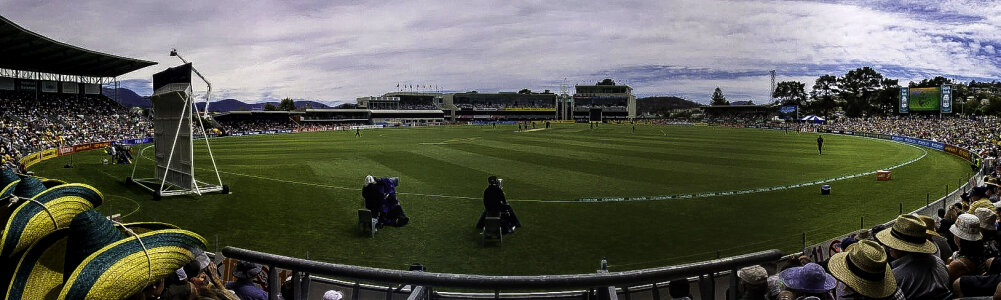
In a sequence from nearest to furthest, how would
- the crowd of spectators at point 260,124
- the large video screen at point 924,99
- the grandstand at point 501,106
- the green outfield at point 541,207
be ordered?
1. the green outfield at point 541,207
2. the large video screen at point 924,99
3. the crowd of spectators at point 260,124
4. the grandstand at point 501,106

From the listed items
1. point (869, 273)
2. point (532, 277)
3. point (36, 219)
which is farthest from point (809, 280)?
point (36, 219)

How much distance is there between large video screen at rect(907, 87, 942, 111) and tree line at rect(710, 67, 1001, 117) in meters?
20.5

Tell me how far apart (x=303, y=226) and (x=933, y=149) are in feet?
161

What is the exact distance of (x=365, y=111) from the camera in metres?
123

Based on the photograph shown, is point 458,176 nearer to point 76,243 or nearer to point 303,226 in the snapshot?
point 303,226

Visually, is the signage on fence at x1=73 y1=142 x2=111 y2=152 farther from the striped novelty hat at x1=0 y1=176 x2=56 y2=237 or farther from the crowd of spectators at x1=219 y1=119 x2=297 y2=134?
the crowd of spectators at x1=219 y1=119 x2=297 y2=134

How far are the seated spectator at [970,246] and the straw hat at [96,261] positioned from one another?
22.2 ft

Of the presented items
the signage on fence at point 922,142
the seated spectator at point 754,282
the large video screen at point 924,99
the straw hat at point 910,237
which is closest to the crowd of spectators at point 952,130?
the signage on fence at point 922,142

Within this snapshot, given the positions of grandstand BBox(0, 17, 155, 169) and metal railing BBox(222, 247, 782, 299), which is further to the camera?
grandstand BBox(0, 17, 155, 169)

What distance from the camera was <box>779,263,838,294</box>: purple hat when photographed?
13.1ft

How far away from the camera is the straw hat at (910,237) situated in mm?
4539

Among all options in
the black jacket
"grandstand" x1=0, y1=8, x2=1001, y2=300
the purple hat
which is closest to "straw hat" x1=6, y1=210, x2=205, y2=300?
"grandstand" x1=0, y1=8, x2=1001, y2=300

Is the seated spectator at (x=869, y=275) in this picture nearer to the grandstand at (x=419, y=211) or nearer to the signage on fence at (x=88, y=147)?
the grandstand at (x=419, y=211)

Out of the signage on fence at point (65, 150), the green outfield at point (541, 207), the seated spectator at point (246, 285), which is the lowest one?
the green outfield at point (541, 207)
